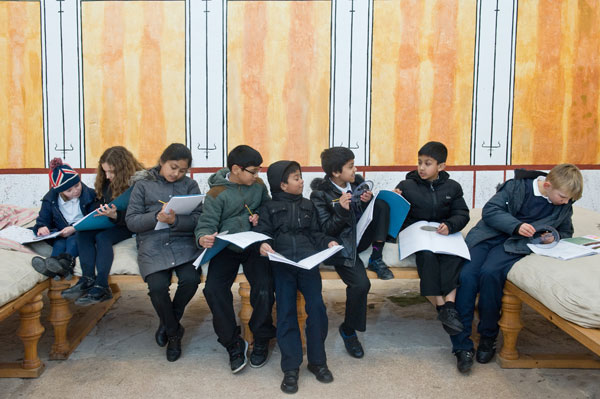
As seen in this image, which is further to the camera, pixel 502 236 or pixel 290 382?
pixel 502 236

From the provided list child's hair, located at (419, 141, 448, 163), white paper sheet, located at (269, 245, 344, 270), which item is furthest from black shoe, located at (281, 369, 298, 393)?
child's hair, located at (419, 141, 448, 163)

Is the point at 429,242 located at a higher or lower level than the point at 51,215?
lower

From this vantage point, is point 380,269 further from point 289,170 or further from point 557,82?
point 557,82

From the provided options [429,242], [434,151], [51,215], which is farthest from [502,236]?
[51,215]

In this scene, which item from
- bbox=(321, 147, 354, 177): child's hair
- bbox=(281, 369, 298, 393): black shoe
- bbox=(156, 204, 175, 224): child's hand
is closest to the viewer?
bbox=(281, 369, 298, 393): black shoe

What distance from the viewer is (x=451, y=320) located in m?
2.75

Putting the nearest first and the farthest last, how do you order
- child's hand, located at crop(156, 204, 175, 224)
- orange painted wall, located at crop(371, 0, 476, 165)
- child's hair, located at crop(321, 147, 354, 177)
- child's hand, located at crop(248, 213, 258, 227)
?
child's hand, located at crop(156, 204, 175, 224) → child's hand, located at crop(248, 213, 258, 227) → child's hair, located at crop(321, 147, 354, 177) → orange painted wall, located at crop(371, 0, 476, 165)

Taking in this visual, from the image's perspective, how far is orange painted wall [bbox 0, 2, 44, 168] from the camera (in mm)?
4617

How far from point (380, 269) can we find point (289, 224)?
23.2 inches

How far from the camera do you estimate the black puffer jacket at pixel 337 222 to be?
2934mm

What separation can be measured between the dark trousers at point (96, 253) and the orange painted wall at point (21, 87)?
208 cm

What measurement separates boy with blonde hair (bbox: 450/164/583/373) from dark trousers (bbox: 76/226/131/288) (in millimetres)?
1950

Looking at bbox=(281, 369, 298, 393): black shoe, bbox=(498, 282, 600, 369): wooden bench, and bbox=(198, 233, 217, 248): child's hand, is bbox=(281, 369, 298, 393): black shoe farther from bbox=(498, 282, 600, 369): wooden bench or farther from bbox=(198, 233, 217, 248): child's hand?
bbox=(498, 282, 600, 369): wooden bench

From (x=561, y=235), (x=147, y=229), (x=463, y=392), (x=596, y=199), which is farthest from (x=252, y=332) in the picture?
(x=596, y=199)
